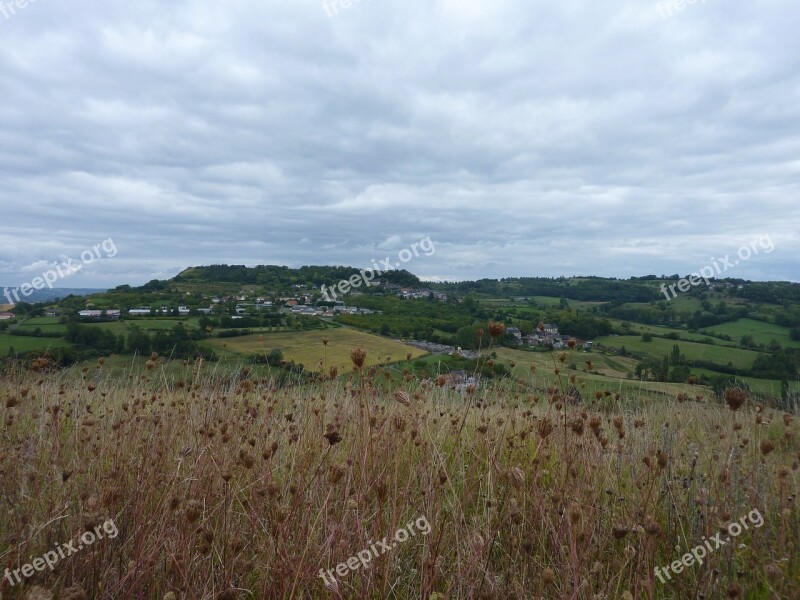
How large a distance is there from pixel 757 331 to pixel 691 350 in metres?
11.6

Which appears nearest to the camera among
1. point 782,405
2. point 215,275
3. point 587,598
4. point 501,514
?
point 587,598

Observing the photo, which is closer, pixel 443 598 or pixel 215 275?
pixel 443 598

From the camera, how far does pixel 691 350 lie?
26812 mm

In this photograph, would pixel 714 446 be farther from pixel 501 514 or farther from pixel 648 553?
pixel 648 553

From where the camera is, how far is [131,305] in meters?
28.6

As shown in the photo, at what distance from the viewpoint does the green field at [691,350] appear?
78.8 ft

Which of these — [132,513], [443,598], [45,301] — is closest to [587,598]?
[443,598]

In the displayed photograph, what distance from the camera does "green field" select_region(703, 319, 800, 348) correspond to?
30.0 meters

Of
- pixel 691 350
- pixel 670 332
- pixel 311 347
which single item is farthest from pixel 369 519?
pixel 670 332

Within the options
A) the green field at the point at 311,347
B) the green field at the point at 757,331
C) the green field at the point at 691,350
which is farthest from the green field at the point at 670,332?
the green field at the point at 311,347

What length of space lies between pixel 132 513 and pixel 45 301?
29376 mm

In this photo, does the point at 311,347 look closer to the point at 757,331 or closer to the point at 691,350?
the point at 691,350

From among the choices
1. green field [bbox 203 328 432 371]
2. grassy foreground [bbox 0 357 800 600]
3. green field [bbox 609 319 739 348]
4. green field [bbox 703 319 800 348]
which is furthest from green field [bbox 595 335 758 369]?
grassy foreground [bbox 0 357 800 600]

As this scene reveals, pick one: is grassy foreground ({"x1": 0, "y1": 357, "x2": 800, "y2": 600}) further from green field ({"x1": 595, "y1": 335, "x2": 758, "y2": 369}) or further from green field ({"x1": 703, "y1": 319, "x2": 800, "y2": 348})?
green field ({"x1": 703, "y1": 319, "x2": 800, "y2": 348})
